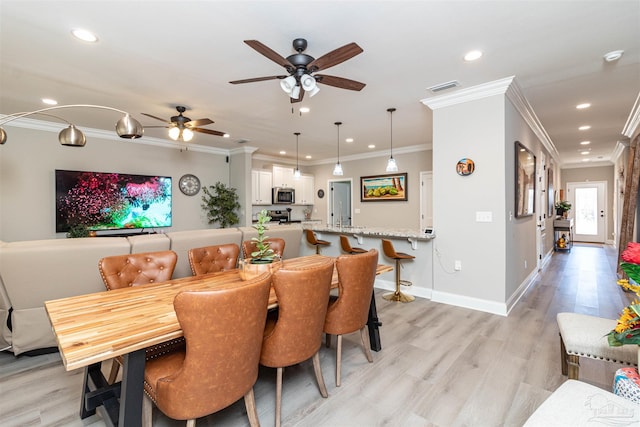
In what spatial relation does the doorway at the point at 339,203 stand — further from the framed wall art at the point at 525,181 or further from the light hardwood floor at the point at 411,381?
the light hardwood floor at the point at 411,381

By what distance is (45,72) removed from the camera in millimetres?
3053

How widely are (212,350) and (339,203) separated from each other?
300 inches

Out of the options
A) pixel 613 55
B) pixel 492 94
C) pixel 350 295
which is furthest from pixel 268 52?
pixel 613 55

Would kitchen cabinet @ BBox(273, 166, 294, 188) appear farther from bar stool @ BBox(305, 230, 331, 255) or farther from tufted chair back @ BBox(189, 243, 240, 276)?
tufted chair back @ BBox(189, 243, 240, 276)

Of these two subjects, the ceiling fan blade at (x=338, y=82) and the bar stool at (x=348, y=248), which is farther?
the bar stool at (x=348, y=248)

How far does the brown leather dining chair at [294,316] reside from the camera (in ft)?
5.49

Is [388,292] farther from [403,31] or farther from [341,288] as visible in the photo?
[403,31]

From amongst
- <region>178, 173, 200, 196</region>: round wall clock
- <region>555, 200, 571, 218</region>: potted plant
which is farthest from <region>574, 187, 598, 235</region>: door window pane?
<region>178, 173, 200, 196</region>: round wall clock

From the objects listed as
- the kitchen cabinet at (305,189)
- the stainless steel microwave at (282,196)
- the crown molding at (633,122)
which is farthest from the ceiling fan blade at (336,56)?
the kitchen cabinet at (305,189)

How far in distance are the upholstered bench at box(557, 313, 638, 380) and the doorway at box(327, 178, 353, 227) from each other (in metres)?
6.53

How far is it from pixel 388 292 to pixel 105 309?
3.63 m

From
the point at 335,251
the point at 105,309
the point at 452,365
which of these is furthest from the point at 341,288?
the point at 335,251

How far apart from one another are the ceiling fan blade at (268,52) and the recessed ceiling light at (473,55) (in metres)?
1.66

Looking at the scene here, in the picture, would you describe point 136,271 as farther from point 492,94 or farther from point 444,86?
point 492,94
